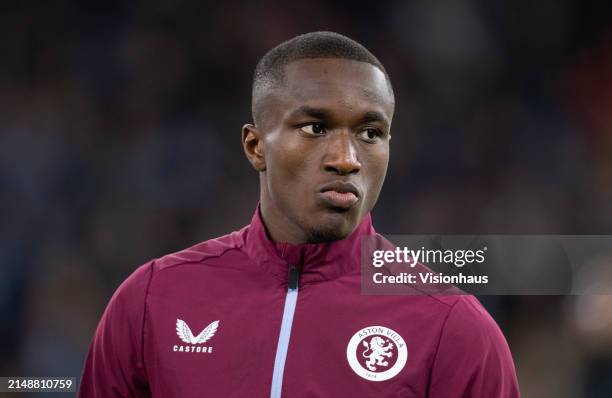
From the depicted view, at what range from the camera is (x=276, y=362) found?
2.10m

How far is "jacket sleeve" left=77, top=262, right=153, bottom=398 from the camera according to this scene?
229 cm

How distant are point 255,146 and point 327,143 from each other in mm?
303

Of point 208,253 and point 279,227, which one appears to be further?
point 208,253

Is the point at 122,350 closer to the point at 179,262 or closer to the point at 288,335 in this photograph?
the point at 179,262

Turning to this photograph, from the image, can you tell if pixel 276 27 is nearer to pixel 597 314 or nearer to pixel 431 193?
pixel 431 193

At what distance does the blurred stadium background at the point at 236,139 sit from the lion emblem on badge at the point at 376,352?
8.23ft

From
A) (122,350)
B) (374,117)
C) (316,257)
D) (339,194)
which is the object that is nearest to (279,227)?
(316,257)

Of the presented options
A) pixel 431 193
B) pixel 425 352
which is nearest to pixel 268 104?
pixel 425 352

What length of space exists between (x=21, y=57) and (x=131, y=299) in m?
2.95

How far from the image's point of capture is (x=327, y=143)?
2111mm

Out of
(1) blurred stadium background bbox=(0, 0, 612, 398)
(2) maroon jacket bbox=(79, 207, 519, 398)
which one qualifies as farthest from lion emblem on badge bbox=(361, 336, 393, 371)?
(1) blurred stadium background bbox=(0, 0, 612, 398)

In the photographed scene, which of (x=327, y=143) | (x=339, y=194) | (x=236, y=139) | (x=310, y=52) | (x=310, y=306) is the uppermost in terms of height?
(x=236, y=139)

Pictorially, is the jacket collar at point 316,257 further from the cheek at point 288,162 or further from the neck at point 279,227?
the cheek at point 288,162

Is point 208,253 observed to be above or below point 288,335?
above
